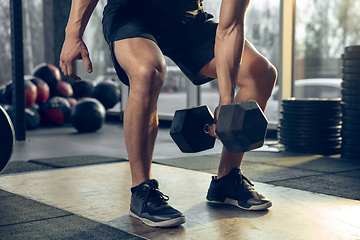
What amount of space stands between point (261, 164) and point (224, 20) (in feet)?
4.74

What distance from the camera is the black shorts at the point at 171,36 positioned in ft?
4.26

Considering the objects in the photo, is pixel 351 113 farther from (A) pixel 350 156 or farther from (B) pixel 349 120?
(A) pixel 350 156

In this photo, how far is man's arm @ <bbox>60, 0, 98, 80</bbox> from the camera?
1.30m

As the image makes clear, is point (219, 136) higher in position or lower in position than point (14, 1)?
lower

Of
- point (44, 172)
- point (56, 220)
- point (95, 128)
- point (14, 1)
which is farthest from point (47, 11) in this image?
point (56, 220)

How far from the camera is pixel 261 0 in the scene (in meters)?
4.43

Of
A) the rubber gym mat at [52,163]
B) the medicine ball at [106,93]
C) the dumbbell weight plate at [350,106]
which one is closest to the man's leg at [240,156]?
the rubber gym mat at [52,163]

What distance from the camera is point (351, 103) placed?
2805 millimetres

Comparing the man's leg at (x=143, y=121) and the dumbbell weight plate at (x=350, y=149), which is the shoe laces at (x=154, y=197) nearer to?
the man's leg at (x=143, y=121)

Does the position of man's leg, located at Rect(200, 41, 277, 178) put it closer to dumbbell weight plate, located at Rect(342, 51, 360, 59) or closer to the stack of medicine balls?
dumbbell weight plate, located at Rect(342, 51, 360, 59)

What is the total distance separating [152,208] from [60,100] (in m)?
4.48

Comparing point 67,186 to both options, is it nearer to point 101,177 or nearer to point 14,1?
point 101,177

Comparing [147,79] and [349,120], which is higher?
[147,79]

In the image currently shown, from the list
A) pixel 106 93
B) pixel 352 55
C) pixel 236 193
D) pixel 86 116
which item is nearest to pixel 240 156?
pixel 236 193
